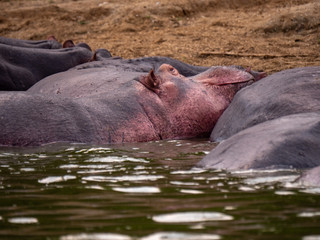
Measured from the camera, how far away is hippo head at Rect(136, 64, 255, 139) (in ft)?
20.0

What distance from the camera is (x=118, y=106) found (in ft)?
19.2

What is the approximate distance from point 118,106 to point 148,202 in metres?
3.00

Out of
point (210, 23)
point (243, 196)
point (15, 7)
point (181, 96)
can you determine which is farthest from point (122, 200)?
point (15, 7)

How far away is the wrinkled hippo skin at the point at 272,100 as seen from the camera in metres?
5.15

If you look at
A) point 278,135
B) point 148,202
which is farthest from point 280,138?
point 148,202

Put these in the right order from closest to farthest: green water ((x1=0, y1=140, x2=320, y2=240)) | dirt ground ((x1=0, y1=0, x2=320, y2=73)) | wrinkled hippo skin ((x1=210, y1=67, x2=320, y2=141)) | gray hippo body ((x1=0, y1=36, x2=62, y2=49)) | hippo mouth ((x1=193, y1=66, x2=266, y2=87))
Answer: green water ((x1=0, y1=140, x2=320, y2=240)), wrinkled hippo skin ((x1=210, y1=67, x2=320, y2=141)), hippo mouth ((x1=193, y1=66, x2=266, y2=87)), gray hippo body ((x1=0, y1=36, x2=62, y2=49)), dirt ground ((x1=0, y1=0, x2=320, y2=73))

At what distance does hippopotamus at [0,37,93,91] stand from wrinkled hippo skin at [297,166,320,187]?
4925 millimetres

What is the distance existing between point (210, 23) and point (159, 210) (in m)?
10.6

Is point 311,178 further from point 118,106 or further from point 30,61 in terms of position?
point 30,61

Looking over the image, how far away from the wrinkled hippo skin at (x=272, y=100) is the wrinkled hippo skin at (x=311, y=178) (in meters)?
1.73

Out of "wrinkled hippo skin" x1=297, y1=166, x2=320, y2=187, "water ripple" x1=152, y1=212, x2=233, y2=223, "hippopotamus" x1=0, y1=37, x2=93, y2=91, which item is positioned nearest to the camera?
"water ripple" x1=152, y1=212, x2=233, y2=223

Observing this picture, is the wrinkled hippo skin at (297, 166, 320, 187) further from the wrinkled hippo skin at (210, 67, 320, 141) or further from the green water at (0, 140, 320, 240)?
the wrinkled hippo skin at (210, 67, 320, 141)

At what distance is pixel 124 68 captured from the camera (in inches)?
292

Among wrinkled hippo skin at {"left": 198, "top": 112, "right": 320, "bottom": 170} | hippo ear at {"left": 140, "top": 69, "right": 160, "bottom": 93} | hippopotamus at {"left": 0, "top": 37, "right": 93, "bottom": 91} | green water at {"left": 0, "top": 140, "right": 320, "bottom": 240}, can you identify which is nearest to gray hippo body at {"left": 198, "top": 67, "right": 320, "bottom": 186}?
wrinkled hippo skin at {"left": 198, "top": 112, "right": 320, "bottom": 170}
